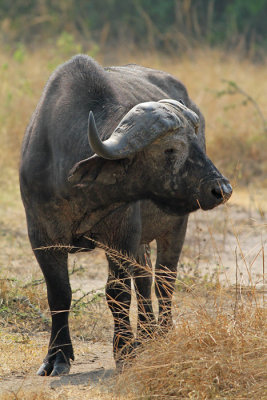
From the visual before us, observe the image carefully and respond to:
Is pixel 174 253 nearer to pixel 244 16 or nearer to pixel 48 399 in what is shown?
pixel 48 399

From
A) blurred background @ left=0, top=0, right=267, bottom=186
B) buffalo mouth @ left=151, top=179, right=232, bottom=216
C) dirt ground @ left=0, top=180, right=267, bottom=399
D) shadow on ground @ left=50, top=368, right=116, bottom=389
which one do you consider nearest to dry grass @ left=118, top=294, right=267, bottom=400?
dirt ground @ left=0, top=180, right=267, bottom=399

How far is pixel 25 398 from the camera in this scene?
3.89 meters

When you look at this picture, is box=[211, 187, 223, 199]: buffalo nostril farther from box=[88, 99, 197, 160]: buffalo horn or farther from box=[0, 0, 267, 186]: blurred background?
box=[0, 0, 267, 186]: blurred background

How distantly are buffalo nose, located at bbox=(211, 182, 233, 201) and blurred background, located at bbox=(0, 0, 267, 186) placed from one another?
4.07 ft

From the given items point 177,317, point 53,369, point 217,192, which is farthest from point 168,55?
point 177,317

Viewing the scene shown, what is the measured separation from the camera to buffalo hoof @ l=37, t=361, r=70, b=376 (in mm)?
4688

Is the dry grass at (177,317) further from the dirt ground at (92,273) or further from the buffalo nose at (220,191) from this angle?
the buffalo nose at (220,191)

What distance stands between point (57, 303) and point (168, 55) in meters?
14.0

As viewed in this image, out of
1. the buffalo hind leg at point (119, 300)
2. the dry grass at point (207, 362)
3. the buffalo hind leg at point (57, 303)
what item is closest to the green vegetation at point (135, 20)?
the buffalo hind leg at point (57, 303)

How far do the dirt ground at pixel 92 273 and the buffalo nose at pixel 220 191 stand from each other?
157mm

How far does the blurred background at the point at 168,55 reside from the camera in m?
11.9

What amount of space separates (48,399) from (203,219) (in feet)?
17.7

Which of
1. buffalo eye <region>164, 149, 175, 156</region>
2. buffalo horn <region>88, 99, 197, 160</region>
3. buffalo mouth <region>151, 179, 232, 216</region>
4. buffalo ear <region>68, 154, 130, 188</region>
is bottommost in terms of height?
buffalo mouth <region>151, 179, 232, 216</region>

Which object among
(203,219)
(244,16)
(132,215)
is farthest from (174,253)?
(244,16)
